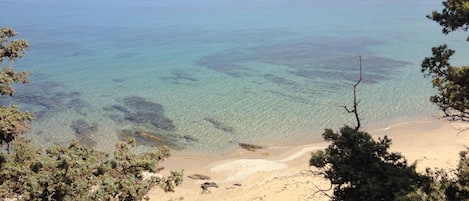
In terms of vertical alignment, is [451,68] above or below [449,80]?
above

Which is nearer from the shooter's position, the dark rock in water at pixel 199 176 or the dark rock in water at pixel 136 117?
the dark rock in water at pixel 199 176

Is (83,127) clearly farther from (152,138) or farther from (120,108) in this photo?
(152,138)

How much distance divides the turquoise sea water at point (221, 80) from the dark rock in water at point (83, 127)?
0.37 ft

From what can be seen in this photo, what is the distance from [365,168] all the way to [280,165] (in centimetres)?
1659

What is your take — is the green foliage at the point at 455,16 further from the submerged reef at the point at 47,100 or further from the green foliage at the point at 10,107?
the submerged reef at the point at 47,100

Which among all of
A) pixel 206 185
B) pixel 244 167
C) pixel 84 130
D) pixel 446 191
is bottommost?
pixel 206 185

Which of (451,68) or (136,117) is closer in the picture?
(451,68)

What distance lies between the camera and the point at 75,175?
12617mm

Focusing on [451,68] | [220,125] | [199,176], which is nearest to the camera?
[451,68]

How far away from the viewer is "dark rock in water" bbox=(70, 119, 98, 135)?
3647 cm

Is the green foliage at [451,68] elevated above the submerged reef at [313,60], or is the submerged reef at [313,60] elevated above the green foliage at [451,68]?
the green foliage at [451,68]

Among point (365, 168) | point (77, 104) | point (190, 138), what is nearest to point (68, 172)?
point (365, 168)

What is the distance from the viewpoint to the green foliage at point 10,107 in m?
15.1

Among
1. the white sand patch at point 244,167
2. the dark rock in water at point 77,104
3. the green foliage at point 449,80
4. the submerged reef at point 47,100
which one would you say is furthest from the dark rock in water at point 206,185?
the dark rock in water at point 77,104
